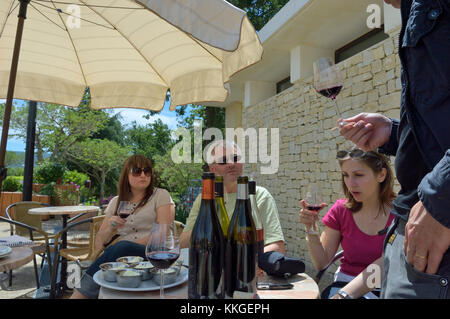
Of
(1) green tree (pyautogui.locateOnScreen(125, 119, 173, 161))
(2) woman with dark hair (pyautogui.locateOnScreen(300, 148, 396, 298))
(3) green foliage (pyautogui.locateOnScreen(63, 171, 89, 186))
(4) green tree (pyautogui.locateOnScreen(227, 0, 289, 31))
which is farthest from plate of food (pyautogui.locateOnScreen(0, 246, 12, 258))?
(1) green tree (pyautogui.locateOnScreen(125, 119, 173, 161))

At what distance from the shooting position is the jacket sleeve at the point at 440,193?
70cm

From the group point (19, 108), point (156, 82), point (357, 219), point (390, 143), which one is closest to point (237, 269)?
point (390, 143)

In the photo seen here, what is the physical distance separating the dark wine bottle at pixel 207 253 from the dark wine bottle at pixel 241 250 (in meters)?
0.03

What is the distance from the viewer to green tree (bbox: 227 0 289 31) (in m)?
12.0

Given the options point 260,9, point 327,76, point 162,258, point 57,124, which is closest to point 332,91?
point 327,76

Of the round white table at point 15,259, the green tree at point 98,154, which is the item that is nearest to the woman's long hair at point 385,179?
the round white table at point 15,259

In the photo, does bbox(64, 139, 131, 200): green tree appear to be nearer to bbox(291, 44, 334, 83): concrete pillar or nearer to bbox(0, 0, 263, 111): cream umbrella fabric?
bbox(291, 44, 334, 83): concrete pillar

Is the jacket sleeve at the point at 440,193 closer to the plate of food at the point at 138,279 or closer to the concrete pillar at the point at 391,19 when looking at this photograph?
the plate of food at the point at 138,279

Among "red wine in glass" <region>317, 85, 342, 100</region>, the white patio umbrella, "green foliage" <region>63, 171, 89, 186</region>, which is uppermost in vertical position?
the white patio umbrella

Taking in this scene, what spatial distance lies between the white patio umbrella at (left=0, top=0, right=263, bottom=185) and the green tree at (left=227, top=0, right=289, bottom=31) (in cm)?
1001

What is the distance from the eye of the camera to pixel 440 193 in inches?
27.9

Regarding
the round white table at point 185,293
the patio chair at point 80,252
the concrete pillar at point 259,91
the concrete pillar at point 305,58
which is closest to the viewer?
the round white table at point 185,293

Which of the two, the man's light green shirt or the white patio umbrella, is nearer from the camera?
the man's light green shirt

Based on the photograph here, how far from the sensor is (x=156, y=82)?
130 inches
